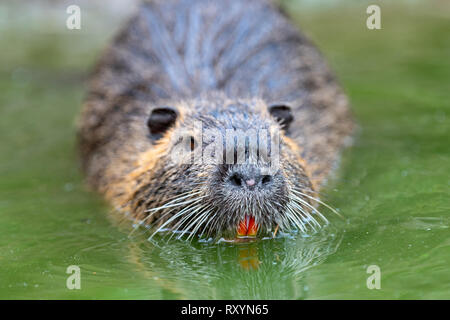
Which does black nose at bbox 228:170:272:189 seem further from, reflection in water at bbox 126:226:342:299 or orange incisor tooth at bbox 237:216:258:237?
reflection in water at bbox 126:226:342:299

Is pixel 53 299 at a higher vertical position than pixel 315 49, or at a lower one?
lower

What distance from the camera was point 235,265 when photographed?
12.7 ft

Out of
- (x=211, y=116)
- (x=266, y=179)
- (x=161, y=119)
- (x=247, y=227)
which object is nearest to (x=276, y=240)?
(x=247, y=227)

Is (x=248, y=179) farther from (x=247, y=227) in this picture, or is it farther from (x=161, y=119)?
(x=161, y=119)

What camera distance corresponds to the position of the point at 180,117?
4535 millimetres

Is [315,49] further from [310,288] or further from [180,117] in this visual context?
[310,288]

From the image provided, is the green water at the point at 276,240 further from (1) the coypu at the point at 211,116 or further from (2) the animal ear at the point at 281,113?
(2) the animal ear at the point at 281,113

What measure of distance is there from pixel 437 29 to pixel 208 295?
746cm

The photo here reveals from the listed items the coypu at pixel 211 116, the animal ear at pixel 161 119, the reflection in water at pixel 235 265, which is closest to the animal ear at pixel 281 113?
the coypu at pixel 211 116

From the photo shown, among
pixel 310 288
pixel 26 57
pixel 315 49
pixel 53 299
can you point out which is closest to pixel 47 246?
pixel 53 299

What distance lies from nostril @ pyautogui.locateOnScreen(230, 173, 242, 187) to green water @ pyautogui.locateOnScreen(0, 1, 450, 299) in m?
0.45

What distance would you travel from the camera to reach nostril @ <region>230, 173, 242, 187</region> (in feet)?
12.1

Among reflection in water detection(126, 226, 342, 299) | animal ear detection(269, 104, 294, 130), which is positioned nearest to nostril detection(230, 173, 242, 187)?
reflection in water detection(126, 226, 342, 299)
